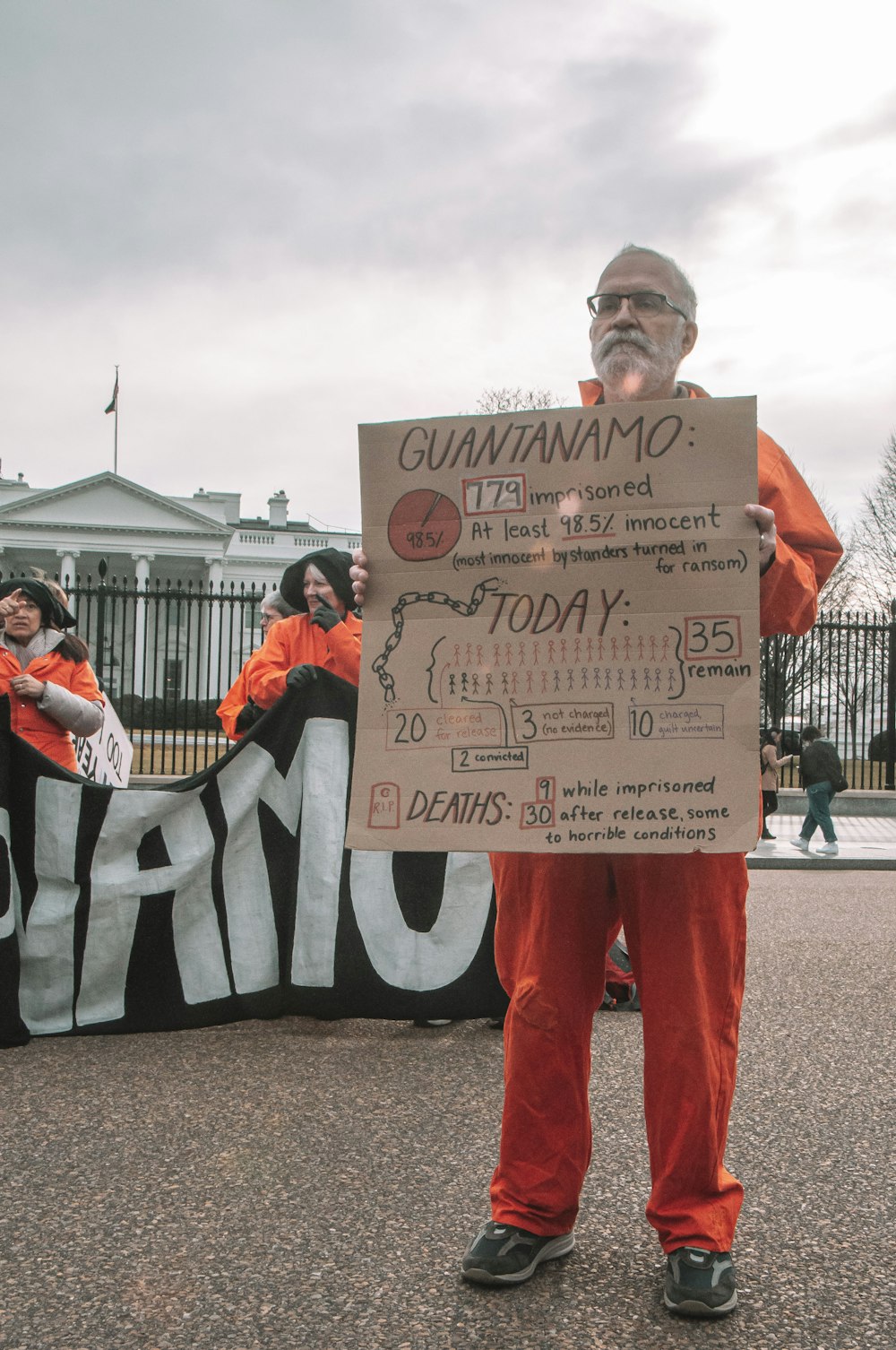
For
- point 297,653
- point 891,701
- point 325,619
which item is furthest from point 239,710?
point 891,701

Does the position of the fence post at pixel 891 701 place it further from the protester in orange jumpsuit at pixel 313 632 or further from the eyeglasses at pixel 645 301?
the eyeglasses at pixel 645 301

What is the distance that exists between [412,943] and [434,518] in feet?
7.21

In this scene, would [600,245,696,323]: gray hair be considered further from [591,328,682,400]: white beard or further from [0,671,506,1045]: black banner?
[0,671,506,1045]: black banner

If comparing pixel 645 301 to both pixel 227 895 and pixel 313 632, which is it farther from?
pixel 313 632

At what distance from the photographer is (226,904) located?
4.12 metres

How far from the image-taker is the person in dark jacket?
1230 centimetres

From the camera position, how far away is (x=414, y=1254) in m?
2.35

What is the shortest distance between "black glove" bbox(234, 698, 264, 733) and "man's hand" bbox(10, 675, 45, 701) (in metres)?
0.85

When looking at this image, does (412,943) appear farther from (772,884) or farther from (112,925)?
(772,884)

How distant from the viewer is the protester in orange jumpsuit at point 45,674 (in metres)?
5.09

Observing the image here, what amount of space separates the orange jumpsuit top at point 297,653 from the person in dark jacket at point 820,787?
8.38 meters

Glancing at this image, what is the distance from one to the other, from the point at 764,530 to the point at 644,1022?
0.96 meters

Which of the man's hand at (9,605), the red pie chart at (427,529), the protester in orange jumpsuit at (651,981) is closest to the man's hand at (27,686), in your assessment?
the man's hand at (9,605)

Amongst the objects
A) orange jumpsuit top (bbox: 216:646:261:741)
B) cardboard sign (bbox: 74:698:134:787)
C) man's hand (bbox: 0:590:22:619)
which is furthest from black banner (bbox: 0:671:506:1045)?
cardboard sign (bbox: 74:698:134:787)
